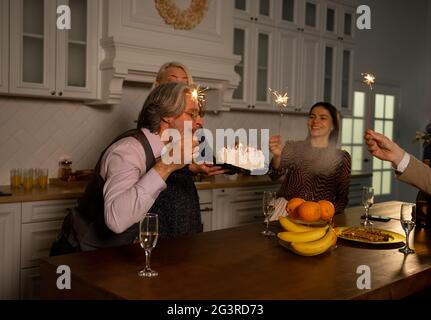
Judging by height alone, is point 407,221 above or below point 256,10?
below

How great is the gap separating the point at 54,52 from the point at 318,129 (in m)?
1.85

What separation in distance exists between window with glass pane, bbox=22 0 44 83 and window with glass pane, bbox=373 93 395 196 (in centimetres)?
452

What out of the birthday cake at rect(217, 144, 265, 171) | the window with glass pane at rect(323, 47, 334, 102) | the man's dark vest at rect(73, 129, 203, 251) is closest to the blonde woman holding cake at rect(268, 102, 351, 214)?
the birthday cake at rect(217, 144, 265, 171)

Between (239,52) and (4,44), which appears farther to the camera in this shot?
(239,52)

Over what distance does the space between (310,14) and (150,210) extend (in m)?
3.70

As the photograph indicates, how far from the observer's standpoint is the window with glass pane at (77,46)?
3381 mm

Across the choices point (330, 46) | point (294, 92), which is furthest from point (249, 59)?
point (330, 46)

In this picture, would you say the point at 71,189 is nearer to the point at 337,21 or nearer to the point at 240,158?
the point at 240,158

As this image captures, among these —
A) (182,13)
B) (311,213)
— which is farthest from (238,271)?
(182,13)

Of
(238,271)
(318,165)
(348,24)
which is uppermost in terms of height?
(348,24)

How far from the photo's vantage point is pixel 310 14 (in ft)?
16.4

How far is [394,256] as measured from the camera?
1.74 meters
